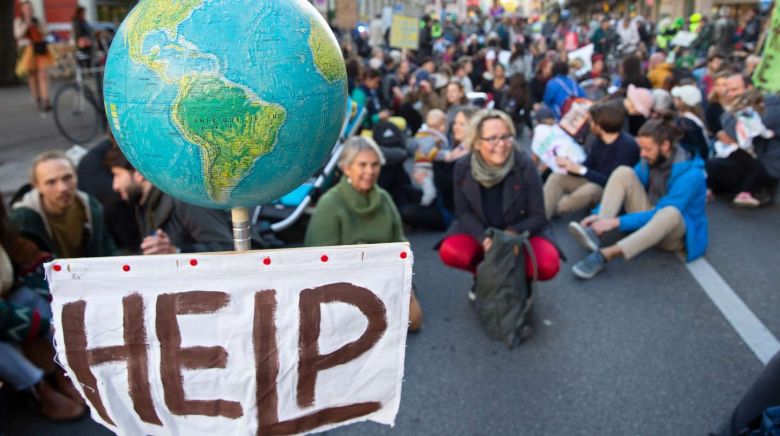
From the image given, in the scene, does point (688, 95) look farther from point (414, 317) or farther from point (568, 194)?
point (414, 317)

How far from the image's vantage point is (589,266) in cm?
495

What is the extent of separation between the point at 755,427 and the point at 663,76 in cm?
898

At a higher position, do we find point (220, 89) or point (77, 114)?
point (220, 89)

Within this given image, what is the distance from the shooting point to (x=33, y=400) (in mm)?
3393

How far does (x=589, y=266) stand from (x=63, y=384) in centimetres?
363

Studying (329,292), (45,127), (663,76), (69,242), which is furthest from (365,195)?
(45,127)

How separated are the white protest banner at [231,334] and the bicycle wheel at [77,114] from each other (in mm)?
8535

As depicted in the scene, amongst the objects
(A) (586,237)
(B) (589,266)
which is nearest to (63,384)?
(B) (589,266)

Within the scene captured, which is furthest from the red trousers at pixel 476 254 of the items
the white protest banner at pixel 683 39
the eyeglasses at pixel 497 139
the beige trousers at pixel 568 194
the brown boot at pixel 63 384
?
the white protest banner at pixel 683 39

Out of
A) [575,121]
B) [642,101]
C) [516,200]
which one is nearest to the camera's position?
[516,200]

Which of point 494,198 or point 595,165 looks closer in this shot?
point 494,198

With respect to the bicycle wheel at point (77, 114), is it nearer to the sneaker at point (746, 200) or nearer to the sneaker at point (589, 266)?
the sneaker at point (589, 266)

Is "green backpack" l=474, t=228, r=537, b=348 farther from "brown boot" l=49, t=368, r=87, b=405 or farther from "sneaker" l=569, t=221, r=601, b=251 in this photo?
"brown boot" l=49, t=368, r=87, b=405

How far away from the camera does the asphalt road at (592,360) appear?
321 centimetres
